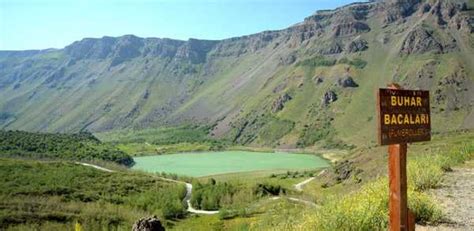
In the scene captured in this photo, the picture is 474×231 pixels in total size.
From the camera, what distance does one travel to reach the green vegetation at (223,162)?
472 feet

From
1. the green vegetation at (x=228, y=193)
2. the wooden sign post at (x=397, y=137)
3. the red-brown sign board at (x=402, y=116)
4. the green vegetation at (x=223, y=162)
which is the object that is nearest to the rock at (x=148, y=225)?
the wooden sign post at (x=397, y=137)

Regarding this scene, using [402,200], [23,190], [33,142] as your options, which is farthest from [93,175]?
[402,200]

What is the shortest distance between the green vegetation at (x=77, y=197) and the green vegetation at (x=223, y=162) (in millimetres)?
36671

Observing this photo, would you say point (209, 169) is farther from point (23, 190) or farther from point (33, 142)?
point (23, 190)

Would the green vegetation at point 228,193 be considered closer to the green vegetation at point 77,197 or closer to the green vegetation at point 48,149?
the green vegetation at point 77,197

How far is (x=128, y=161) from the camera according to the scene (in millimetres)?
171750

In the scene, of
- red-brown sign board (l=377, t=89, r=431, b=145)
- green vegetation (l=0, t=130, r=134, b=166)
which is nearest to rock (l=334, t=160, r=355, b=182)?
green vegetation (l=0, t=130, r=134, b=166)

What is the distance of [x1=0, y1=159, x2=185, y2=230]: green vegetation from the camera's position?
65375 millimetres

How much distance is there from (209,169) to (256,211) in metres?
77.9

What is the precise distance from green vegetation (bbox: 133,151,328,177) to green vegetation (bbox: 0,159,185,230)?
36.7 m

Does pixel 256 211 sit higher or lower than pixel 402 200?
lower

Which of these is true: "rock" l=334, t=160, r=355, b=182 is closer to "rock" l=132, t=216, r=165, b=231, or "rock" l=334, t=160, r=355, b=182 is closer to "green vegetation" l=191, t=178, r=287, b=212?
"green vegetation" l=191, t=178, r=287, b=212

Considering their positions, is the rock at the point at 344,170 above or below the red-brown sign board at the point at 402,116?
below

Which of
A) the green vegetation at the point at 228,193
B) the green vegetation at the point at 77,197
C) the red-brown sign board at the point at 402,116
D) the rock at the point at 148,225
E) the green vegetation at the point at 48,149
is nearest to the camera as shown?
the red-brown sign board at the point at 402,116
